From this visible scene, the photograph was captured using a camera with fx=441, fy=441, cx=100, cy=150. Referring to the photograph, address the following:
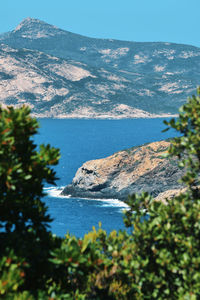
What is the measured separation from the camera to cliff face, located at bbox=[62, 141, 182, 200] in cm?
11512

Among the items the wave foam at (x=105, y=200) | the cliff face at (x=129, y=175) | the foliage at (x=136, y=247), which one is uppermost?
the cliff face at (x=129, y=175)

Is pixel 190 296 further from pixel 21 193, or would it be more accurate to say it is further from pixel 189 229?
pixel 21 193

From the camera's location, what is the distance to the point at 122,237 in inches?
765

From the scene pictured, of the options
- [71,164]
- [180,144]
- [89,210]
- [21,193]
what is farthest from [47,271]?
[71,164]

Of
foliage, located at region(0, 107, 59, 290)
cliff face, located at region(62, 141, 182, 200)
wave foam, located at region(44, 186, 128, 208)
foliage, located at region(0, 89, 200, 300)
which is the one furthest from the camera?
cliff face, located at region(62, 141, 182, 200)

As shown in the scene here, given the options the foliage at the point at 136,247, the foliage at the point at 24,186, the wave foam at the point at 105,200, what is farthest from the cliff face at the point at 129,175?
the foliage at the point at 24,186

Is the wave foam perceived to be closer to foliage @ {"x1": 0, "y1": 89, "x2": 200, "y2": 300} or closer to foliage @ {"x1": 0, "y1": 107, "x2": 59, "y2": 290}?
foliage @ {"x1": 0, "y1": 89, "x2": 200, "y2": 300}

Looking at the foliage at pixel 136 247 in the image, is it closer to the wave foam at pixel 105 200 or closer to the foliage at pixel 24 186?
the foliage at pixel 24 186

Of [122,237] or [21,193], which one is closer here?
[21,193]

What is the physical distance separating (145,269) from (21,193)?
212 inches

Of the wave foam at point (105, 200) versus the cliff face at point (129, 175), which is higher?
the cliff face at point (129, 175)

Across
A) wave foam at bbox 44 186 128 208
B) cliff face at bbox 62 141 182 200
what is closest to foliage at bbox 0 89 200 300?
wave foam at bbox 44 186 128 208

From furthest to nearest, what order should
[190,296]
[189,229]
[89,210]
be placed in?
1. [89,210]
2. [189,229]
3. [190,296]

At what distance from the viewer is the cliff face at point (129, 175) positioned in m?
115
